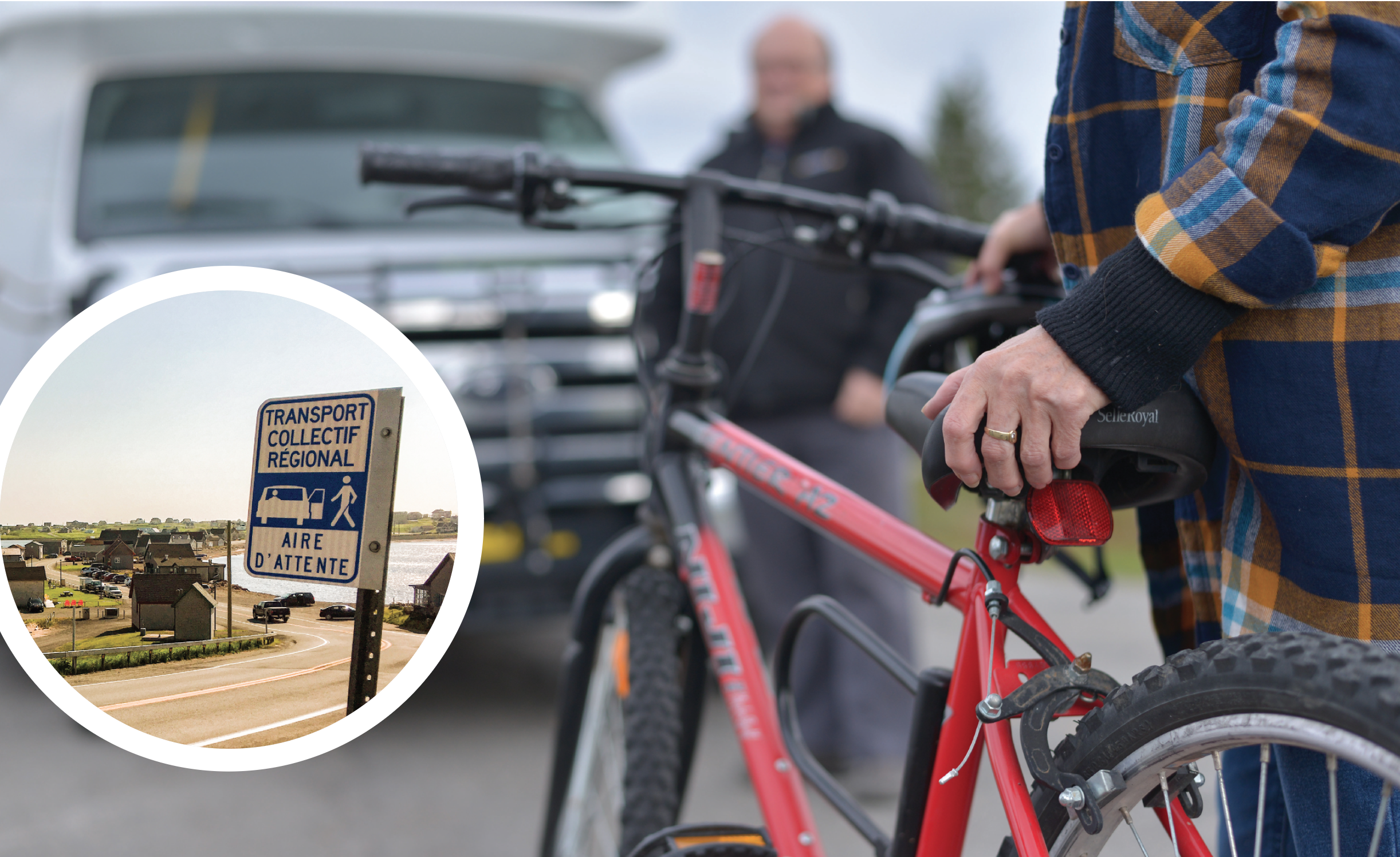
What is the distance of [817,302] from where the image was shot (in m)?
3.27

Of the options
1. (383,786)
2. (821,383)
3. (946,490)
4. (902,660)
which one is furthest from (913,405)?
(383,786)

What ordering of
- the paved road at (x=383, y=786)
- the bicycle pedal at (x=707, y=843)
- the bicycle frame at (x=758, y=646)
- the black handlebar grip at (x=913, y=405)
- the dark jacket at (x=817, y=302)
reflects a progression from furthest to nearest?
the dark jacket at (x=817, y=302) → the paved road at (x=383, y=786) → the bicycle pedal at (x=707, y=843) → the black handlebar grip at (x=913, y=405) → the bicycle frame at (x=758, y=646)

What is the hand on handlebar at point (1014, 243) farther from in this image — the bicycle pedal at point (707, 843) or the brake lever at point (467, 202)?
the bicycle pedal at point (707, 843)

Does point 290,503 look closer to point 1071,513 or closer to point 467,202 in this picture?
point 1071,513

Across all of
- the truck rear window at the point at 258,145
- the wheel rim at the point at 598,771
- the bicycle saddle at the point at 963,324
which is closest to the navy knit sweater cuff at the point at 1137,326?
A: the bicycle saddle at the point at 963,324

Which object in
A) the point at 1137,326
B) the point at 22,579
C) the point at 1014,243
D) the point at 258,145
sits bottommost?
the point at 22,579

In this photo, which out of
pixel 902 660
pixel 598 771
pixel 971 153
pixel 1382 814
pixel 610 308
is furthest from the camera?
pixel 971 153

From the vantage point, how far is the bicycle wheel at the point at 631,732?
5.55 feet

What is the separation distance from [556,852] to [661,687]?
1.43 ft

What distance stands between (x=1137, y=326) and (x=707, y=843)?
87cm

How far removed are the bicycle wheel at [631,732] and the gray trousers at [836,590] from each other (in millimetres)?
1377

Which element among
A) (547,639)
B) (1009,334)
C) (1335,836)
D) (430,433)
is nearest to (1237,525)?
(1335,836)

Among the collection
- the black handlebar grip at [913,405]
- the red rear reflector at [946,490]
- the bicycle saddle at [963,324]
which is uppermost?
the bicycle saddle at [963,324]

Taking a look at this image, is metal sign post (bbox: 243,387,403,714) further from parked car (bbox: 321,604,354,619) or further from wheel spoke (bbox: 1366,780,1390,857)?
wheel spoke (bbox: 1366,780,1390,857)
